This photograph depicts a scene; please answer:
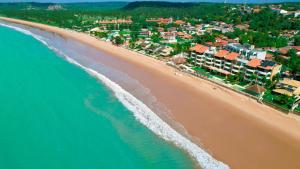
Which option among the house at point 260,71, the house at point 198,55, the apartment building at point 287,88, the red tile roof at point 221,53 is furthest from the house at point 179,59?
the apartment building at point 287,88

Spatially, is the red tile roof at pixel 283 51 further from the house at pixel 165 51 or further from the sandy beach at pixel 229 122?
the sandy beach at pixel 229 122

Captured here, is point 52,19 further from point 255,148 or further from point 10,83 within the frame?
point 255,148

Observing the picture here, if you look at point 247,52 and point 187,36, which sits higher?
point 247,52

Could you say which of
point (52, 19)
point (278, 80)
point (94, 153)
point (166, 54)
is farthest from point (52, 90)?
point (52, 19)

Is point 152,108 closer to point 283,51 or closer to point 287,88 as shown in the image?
point 287,88

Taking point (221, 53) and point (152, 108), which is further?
point (221, 53)

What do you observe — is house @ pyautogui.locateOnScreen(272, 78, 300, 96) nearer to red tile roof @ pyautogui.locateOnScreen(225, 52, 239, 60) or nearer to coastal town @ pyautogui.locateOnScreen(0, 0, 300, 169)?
coastal town @ pyautogui.locateOnScreen(0, 0, 300, 169)

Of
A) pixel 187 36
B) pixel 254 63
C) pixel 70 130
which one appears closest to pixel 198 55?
pixel 254 63
